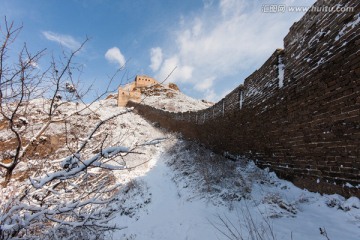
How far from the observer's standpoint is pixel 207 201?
613cm

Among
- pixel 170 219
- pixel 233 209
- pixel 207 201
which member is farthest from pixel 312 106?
pixel 170 219

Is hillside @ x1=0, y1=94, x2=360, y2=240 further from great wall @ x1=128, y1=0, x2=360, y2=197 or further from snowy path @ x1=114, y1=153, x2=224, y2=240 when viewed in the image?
great wall @ x1=128, y1=0, x2=360, y2=197

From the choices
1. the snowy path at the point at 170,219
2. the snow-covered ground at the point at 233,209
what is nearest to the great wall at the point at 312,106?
the snow-covered ground at the point at 233,209

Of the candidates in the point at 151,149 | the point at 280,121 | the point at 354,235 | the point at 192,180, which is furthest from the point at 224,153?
the point at 354,235

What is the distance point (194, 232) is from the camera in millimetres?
5000

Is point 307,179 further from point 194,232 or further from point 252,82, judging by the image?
point 252,82

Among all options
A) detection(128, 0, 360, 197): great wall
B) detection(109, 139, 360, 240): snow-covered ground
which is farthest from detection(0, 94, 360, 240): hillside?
detection(128, 0, 360, 197): great wall

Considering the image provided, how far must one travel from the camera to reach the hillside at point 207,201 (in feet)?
11.9

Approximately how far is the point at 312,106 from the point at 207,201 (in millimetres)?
3202

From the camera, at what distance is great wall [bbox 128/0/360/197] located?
3984mm

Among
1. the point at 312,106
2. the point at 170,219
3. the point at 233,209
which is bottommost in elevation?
the point at 170,219

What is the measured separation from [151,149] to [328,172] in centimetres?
1120

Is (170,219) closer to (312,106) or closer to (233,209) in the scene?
(233,209)

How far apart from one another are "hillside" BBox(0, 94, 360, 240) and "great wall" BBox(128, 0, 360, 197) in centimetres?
42
